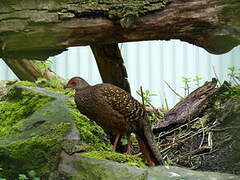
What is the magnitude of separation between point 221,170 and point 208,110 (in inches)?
50.0

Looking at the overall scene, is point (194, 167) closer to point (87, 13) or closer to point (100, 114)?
point (100, 114)

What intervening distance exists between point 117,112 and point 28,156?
84 centimetres

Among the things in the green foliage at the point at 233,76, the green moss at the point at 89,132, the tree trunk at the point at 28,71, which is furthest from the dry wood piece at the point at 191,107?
the tree trunk at the point at 28,71

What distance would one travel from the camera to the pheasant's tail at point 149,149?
16.8ft

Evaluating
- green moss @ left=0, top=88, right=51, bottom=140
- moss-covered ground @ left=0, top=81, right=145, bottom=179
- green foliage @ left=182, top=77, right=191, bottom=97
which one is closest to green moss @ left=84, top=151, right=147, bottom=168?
moss-covered ground @ left=0, top=81, right=145, bottom=179

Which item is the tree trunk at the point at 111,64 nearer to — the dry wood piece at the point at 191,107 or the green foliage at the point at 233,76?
the dry wood piece at the point at 191,107

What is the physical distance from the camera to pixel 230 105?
19.7 ft

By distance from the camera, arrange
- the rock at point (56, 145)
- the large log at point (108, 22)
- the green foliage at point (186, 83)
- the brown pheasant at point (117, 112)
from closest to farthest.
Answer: the large log at point (108, 22)
the rock at point (56, 145)
the brown pheasant at point (117, 112)
the green foliage at point (186, 83)

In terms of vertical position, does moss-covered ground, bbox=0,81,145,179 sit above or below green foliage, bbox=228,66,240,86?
below

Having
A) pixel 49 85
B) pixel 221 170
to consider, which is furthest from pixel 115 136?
pixel 49 85

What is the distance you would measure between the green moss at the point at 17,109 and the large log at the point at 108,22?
0.99m

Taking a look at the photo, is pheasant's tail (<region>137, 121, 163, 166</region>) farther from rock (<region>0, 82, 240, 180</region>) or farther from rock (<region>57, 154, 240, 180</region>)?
rock (<region>57, 154, 240, 180</region>)

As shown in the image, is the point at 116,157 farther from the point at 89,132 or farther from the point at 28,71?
the point at 28,71

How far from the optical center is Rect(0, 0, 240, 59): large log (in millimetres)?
4129
